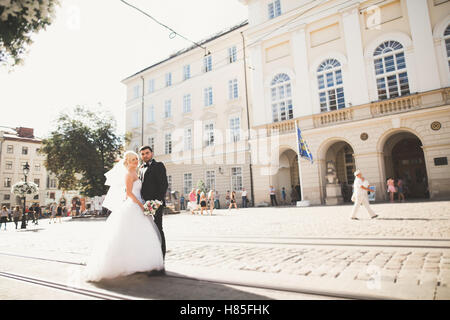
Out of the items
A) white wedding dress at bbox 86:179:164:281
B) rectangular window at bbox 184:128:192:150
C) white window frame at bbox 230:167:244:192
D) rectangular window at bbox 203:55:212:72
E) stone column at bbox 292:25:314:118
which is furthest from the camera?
rectangular window at bbox 184:128:192:150

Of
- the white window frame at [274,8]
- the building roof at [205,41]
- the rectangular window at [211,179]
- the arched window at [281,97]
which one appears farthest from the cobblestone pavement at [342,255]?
the building roof at [205,41]

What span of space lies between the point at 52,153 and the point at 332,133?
26468 millimetres

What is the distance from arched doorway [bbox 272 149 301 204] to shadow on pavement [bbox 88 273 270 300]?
19707mm

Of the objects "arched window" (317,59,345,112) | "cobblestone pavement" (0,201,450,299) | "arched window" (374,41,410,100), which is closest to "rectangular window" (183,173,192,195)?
"arched window" (317,59,345,112)

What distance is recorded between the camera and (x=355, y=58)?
19.3 m

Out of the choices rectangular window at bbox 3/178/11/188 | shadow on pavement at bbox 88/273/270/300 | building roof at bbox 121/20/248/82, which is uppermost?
building roof at bbox 121/20/248/82

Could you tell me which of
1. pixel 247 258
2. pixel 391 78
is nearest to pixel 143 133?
pixel 391 78

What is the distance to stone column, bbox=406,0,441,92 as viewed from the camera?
54.9 ft

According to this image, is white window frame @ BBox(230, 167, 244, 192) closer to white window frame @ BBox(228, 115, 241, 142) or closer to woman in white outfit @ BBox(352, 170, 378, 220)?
white window frame @ BBox(228, 115, 241, 142)

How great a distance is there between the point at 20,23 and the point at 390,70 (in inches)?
820

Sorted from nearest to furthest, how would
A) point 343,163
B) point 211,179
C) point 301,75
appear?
point 301,75 < point 343,163 < point 211,179

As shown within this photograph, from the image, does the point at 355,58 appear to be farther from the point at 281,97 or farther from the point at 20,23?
the point at 20,23

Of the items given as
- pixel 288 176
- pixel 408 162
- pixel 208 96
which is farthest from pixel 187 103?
pixel 408 162

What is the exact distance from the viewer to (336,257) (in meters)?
4.46
